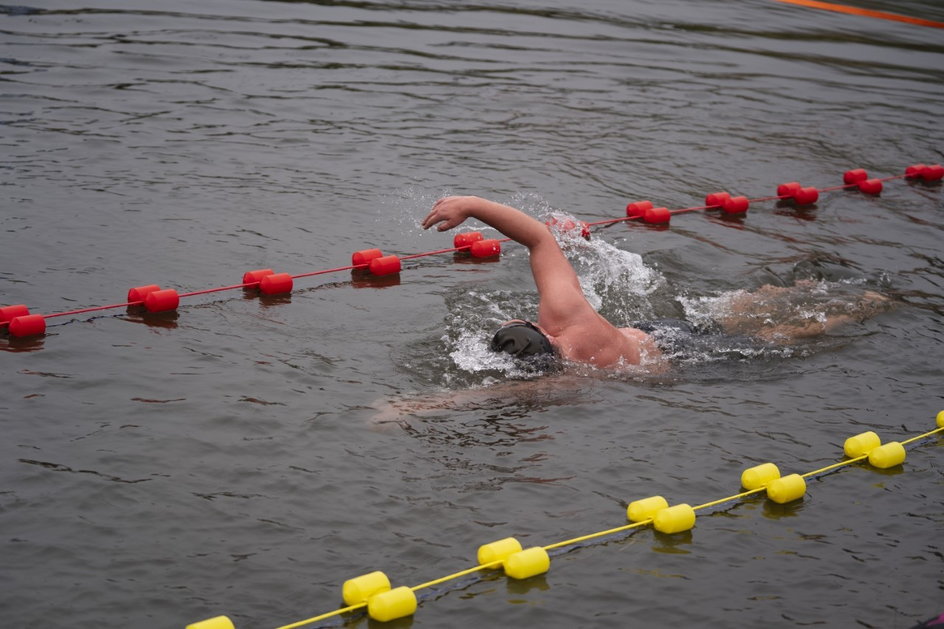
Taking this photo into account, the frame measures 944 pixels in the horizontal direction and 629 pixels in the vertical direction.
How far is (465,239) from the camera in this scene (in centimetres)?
918

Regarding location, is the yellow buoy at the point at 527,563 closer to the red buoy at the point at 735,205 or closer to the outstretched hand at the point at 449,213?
the outstretched hand at the point at 449,213

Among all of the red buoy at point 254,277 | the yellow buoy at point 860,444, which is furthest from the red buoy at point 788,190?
the red buoy at point 254,277

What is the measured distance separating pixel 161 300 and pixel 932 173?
349 inches

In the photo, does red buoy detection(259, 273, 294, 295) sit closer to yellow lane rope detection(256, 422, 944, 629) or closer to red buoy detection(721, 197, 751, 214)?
yellow lane rope detection(256, 422, 944, 629)

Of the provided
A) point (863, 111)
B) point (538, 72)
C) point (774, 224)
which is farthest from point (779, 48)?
point (774, 224)

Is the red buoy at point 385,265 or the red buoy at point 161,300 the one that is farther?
the red buoy at point 385,265

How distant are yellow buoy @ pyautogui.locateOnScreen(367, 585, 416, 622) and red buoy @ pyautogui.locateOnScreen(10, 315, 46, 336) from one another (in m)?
Answer: 3.42

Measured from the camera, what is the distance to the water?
4.71 meters

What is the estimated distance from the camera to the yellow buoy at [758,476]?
5523 mm

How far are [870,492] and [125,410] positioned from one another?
400cm

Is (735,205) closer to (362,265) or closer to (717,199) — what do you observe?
(717,199)

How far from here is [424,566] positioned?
470cm

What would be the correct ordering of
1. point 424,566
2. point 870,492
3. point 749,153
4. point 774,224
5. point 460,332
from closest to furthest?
point 424,566
point 870,492
point 460,332
point 774,224
point 749,153

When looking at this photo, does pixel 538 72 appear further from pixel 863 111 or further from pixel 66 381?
pixel 66 381
